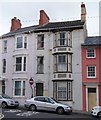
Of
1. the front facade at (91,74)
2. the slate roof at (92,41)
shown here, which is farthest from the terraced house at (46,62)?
the slate roof at (92,41)

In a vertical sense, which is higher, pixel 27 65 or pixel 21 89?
pixel 27 65

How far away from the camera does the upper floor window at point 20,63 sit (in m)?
32.6

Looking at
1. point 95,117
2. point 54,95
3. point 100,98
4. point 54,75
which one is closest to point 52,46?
point 54,75

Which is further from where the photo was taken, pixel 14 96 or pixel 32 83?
pixel 14 96

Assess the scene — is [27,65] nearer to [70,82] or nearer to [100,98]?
[70,82]

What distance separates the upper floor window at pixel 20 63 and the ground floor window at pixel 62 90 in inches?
187

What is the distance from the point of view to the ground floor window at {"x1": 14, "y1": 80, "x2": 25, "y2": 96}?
32.1 m

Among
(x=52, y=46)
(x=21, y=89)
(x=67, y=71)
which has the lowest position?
(x=21, y=89)

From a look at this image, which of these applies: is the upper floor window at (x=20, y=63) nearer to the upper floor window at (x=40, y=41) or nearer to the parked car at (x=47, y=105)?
the upper floor window at (x=40, y=41)

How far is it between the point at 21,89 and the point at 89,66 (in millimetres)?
8852

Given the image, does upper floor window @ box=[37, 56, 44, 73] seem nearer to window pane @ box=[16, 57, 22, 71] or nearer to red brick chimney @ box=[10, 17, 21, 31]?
window pane @ box=[16, 57, 22, 71]

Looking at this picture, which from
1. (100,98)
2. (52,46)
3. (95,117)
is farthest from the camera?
(52,46)

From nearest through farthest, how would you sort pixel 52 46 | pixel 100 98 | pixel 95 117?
1. pixel 95 117
2. pixel 100 98
3. pixel 52 46

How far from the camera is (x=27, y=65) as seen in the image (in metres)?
32.4
